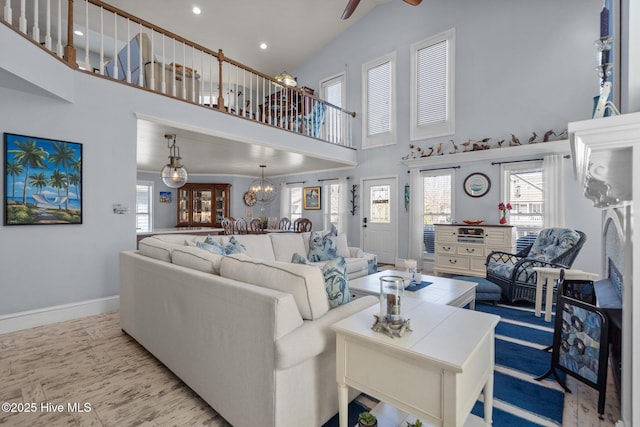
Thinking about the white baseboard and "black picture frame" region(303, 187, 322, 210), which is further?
"black picture frame" region(303, 187, 322, 210)

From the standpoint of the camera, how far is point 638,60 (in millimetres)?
1299

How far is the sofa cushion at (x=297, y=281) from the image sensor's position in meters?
1.56

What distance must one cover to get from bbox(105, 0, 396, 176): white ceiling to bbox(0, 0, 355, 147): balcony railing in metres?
0.47

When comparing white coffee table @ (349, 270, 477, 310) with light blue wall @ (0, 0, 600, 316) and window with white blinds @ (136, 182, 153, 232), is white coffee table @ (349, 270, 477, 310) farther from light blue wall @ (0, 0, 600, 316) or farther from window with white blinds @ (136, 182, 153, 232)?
window with white blinds @ (136, 182, 153, 232)

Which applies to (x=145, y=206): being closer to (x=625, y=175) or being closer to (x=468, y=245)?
(x=468, y=245)

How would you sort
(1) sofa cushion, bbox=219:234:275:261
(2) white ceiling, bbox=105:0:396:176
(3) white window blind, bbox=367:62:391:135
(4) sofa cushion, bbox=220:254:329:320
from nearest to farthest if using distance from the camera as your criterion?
(4) sofa cushion, bbox=220:254:329:320 < (1) sofa cushion, bbox=219:234:275:261 < (2) white ceiling, bbox=105:0:396:176 < (3) white window blind, bbox=367:62:391:135

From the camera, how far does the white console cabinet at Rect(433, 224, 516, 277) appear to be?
16.1 feet

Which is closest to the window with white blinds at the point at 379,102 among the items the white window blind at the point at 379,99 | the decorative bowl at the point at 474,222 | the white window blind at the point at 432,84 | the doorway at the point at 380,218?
the white window blind at the point at 379,99

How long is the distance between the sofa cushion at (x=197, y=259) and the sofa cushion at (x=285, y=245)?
2.01 m

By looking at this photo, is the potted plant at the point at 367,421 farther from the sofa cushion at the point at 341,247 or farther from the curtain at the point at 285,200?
the curtain at the point at 285,200

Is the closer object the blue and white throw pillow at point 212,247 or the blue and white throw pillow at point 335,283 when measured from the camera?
the blue and white throw pillow at point 335,283

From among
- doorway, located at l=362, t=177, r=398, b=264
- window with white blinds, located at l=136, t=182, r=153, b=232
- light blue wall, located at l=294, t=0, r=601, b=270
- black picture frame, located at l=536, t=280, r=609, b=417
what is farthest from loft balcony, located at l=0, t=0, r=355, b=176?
black picture frame, located at l=536, t=280, r=609, b=417

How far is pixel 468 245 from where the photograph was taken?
5242mm

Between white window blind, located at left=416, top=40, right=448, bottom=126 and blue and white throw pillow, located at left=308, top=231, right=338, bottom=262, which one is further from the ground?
white window blind, located at left=416, top=40, right=448, bottom=126
